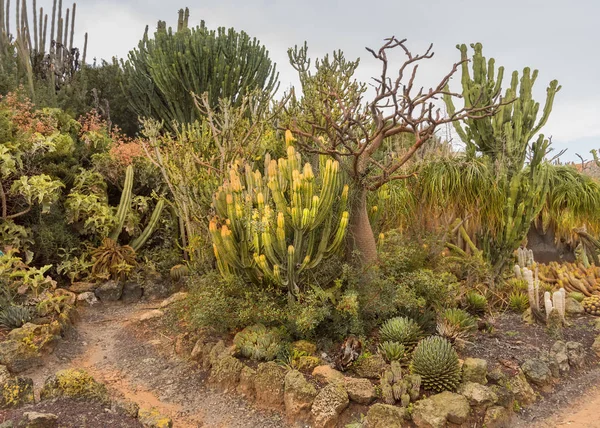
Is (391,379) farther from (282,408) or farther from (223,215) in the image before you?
(223,215)

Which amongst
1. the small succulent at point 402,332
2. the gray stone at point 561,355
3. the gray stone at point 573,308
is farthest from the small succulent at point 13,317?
the gray stone at point 573,308

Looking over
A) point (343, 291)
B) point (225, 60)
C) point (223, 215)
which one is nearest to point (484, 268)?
point (343, 291)

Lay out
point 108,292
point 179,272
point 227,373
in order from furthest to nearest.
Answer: point 179,272 < point 108,292 < point 227,373

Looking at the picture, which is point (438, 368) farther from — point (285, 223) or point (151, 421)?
point (151, 421)

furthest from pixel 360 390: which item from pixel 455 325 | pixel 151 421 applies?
pixel 151 421

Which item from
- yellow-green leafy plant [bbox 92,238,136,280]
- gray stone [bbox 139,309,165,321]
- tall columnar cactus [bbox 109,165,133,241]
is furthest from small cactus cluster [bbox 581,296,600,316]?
tall columnar cactus [bbox 109,165,133,241]

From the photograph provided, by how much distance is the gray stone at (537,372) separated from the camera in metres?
4.38

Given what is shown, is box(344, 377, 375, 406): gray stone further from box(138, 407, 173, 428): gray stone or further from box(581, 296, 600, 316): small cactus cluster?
box(581, 296, 600, 316): small cactus cluster

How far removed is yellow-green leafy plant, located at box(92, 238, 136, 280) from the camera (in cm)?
743

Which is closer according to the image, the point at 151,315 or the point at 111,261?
the point at 151,315

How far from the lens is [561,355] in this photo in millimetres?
4785

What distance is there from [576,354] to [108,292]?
6.29 metres

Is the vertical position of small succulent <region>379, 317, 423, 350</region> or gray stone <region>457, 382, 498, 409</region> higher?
small succulent <region>379, 317, 423, 350</region>

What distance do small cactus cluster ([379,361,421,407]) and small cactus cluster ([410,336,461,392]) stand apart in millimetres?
97
